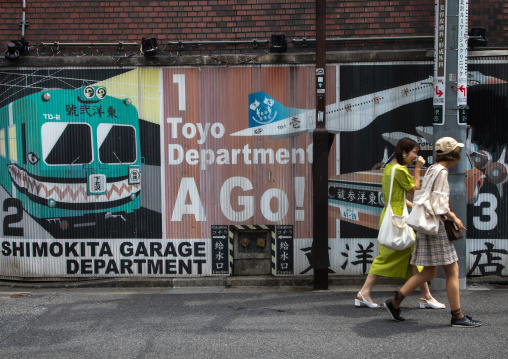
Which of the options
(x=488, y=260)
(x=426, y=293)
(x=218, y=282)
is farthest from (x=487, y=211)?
Answer: (x=218, y=282)

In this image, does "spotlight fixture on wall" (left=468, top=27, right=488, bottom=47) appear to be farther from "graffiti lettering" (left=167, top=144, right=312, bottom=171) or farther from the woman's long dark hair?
"graffiti lettering" (left=167, top=144, right=312, bottom=171)

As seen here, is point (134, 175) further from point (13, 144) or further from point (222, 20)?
point (222, 20)

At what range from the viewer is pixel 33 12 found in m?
8.07

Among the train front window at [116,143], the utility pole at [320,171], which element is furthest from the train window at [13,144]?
the utility pole at [320,171]

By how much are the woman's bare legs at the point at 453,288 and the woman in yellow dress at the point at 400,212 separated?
0.60m

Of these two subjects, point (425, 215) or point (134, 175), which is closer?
point (425, 215)

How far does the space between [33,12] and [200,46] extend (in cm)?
257

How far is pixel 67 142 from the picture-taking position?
7988 millimetres

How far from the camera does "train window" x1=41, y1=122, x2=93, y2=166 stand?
26.2ft

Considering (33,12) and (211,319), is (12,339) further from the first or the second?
(33,12)

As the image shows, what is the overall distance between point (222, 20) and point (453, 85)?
342 cm

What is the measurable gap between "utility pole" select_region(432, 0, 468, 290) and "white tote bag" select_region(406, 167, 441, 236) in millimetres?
1715

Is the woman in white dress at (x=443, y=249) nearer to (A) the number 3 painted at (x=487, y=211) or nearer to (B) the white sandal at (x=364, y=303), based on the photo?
(B) the white sandal at (x=364, y=303)

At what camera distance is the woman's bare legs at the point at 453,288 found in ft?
17.5
